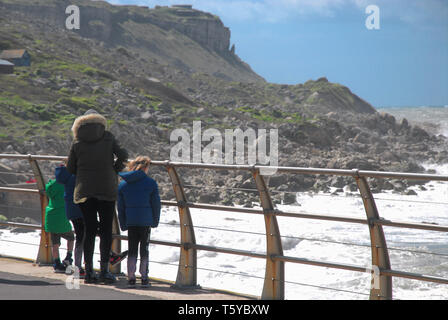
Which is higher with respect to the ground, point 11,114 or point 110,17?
point 110,17

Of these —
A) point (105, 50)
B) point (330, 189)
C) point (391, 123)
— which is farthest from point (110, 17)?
point (330, 189)

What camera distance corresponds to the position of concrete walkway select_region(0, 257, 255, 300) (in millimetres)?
5582

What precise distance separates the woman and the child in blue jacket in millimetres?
104

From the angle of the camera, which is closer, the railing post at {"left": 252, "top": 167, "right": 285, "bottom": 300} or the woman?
the railing post at {"left": 252, "top": 167, "right": 285, "bottom": 300}

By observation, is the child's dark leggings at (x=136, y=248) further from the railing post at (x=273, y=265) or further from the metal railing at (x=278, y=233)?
the railing post at (x=273, y=265)

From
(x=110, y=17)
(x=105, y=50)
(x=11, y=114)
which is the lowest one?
(x=11, y=114)

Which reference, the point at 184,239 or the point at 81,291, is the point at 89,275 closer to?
the point at 81,291

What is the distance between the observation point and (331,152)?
171ft

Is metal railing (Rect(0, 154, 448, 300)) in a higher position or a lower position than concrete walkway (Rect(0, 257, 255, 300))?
higher

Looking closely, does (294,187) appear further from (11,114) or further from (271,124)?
(271,124)

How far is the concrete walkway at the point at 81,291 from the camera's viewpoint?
5.58 m

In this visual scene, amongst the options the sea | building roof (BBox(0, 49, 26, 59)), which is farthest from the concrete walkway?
building roof (BBox(0, 49, 26, 59))

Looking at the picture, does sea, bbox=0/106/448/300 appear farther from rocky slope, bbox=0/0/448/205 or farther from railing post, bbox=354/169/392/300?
railing post, bbox=354/169/392/300
